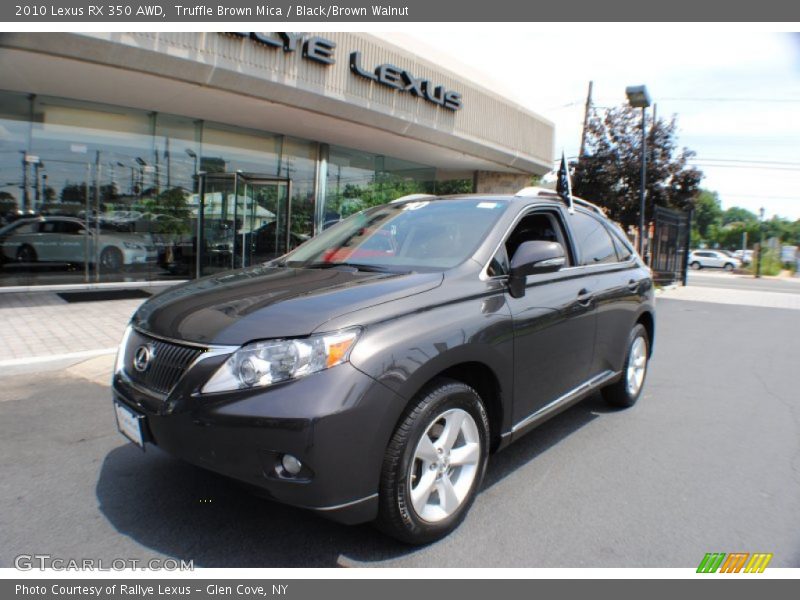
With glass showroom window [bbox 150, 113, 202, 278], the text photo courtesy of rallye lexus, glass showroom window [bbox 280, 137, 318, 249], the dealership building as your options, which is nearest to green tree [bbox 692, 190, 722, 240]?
the dealership building

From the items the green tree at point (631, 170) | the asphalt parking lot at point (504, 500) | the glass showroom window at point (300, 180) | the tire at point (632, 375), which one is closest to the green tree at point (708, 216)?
the green tree at point (631, 170)

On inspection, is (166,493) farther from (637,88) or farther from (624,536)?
(637,88)

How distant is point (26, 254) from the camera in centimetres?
1031

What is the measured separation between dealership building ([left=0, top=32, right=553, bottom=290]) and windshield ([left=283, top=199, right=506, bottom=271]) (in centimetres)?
608

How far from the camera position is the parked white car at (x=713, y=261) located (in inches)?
1814

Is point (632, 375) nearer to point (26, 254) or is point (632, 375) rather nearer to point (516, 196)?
point (516, 196)

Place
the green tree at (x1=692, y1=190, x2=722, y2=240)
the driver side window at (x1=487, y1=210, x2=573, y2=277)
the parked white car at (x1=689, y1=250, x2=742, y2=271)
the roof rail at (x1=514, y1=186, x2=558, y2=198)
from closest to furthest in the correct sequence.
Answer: the driver side window at (x1=487, y1=210, x2=573, y2=277) → the roof rail at (x1=514, y1=186, x2=558, y2=198) → the parked white car at (x1=689, y1=250, x2=742, y2=271) → the green tree at (x1=692, y1=190, x2=722, y2=240)

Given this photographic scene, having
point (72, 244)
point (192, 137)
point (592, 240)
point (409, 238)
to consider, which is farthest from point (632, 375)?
point (192, 137)

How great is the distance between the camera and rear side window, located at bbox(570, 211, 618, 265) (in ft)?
13.9

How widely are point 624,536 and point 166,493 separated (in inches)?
97.0

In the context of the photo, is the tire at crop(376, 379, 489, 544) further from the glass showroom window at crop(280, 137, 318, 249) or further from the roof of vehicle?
the glass showroom window at crop(280, 137, 318, 249)

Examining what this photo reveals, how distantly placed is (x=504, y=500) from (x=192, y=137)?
11.4 meters
